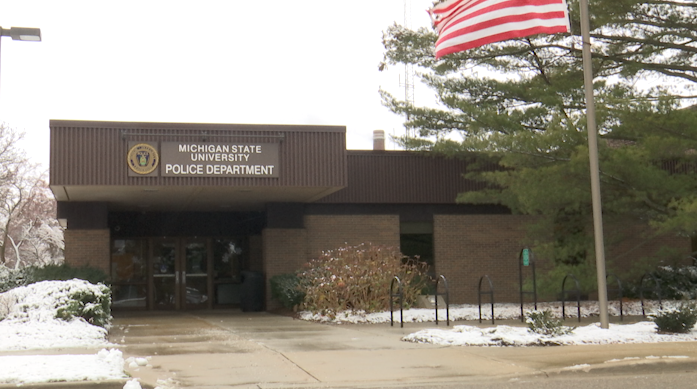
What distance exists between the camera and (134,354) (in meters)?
11.4

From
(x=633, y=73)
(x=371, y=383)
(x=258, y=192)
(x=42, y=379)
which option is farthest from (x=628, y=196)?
(x=42, y=379)

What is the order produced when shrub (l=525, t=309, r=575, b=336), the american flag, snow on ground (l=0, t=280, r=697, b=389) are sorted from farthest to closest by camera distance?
1. the american flag
2. shrub (l=525, t=309, r=575, b=336)
3. snow on ground (l=0, t=280, r=697, b=389)

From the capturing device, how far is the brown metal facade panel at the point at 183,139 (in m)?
18.7

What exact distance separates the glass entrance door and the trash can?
10.1 feet

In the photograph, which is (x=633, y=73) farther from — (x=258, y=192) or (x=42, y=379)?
(x=42, y=379)

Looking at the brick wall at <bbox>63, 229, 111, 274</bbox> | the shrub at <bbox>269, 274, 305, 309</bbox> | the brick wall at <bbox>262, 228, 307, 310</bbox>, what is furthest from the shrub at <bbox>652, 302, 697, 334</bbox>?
the brick wall at <bbox>63, 229, 111, 274</bbox>

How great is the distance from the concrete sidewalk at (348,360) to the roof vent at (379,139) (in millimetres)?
13843

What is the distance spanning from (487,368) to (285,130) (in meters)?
11.5

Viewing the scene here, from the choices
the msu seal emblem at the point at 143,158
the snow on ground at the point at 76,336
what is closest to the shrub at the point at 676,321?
the snow on ground at the point at 76,336

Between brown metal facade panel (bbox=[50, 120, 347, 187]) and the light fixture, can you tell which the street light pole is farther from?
A: brown metal facade panel (bbox=[50, 120, 347, 187])

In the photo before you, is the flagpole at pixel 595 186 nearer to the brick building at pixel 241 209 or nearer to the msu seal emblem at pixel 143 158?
the brick building at pixel 241 209

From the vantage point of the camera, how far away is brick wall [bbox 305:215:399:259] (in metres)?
23.7

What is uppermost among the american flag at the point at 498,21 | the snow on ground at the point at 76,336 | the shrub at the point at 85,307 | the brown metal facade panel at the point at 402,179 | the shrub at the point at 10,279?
the american flag at the point at 498,21

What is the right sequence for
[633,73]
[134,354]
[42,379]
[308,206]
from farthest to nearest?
[308,206] < [633,73] < [134,354] < [42,379]
